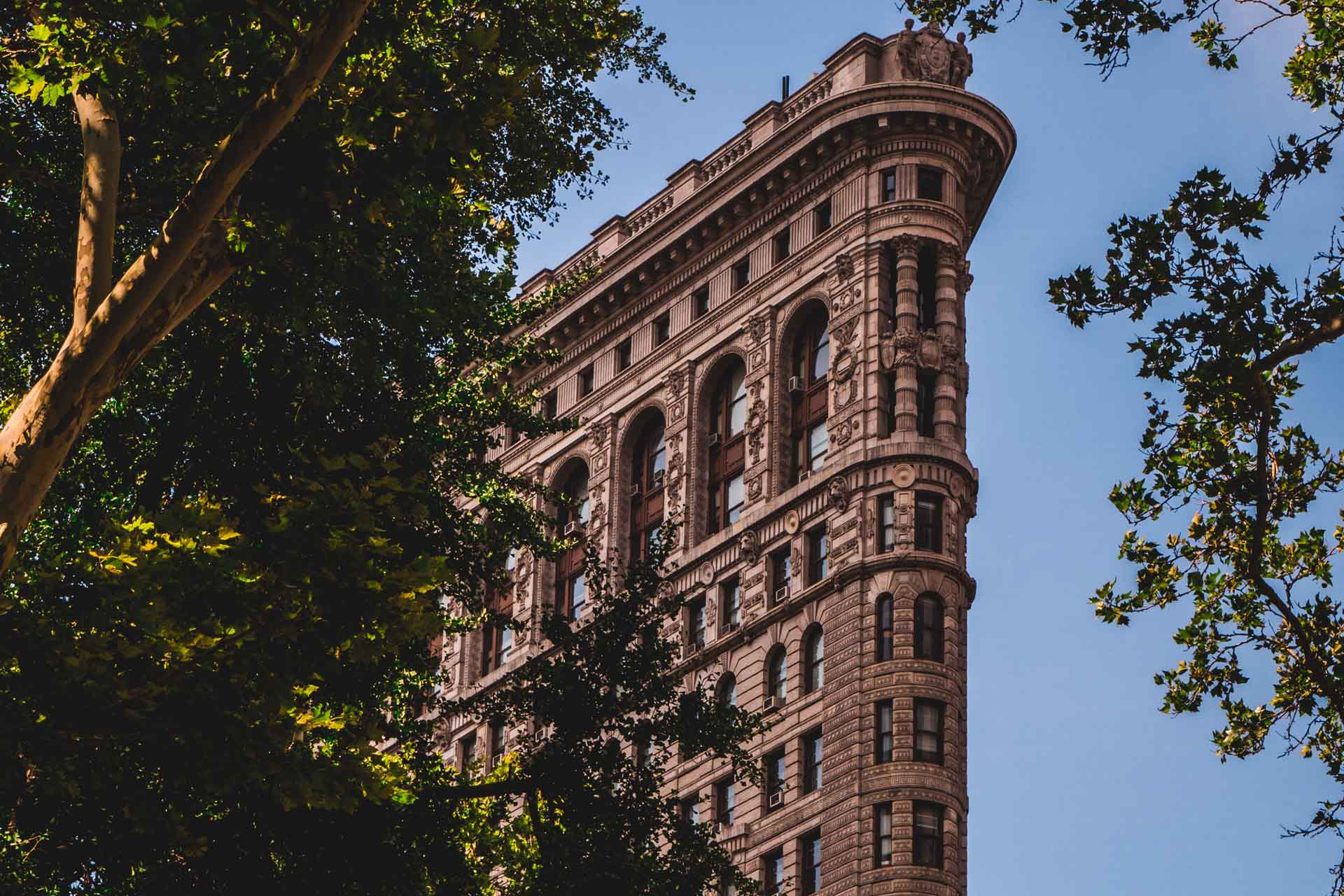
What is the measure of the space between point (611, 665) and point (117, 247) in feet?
28.1

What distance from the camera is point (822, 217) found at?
82.3 metres

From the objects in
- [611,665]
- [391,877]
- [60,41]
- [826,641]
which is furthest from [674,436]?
[60,41]

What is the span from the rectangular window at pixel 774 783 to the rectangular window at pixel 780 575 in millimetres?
5051

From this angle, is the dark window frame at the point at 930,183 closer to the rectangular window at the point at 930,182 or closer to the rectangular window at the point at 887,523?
the rectangular window at the point at 930,182

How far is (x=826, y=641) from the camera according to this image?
7344 centimetres

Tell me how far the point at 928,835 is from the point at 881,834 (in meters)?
1.30

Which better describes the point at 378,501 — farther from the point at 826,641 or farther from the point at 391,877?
the point at 826,641

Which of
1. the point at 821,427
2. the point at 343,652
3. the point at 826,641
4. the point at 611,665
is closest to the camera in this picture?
the point at 343,652

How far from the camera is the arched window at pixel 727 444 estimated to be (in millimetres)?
80625

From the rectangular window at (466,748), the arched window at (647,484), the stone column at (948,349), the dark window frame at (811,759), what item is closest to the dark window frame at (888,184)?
the stone column at (948,349)

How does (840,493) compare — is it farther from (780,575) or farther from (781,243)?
(781,243)

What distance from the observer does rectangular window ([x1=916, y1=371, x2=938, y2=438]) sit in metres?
75.9

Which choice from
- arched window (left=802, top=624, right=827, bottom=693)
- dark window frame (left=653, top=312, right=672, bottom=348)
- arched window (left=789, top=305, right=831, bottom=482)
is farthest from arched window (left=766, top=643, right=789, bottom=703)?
dark window frame (left=653, top=312, right=672, bottom=348)

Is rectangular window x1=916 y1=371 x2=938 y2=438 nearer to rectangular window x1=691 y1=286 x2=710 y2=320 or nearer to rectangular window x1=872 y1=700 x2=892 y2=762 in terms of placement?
rectangular window x1=872 y1=700 x2=892 y2=762
